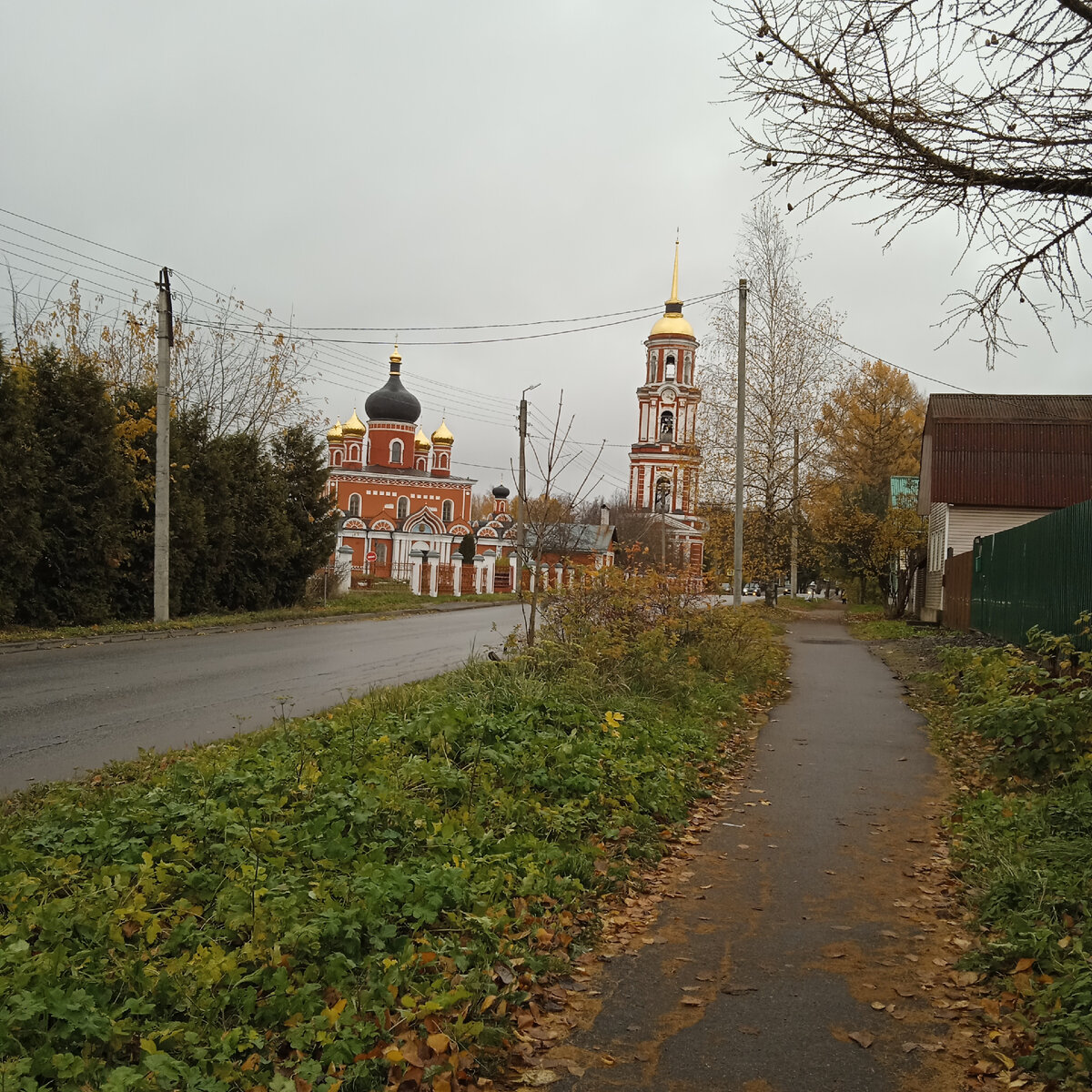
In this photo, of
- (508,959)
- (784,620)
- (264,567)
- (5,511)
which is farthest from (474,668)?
(784,620)

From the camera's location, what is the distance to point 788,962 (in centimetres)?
504

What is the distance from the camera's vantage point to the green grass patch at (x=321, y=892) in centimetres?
367

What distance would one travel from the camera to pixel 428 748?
294 inches

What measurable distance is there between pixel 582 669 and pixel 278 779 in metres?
4.70

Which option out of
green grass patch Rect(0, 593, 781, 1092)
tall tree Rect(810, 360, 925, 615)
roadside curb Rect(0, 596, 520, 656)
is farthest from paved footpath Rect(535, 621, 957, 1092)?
tall tree Rect(810, 360, 925, 615)

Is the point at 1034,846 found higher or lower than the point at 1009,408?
lower

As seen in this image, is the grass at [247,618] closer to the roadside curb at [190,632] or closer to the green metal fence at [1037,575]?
the roadside curb at [190,632]

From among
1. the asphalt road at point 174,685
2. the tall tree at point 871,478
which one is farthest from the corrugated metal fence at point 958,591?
the asphalt road at point 174,685

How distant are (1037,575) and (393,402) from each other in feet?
205

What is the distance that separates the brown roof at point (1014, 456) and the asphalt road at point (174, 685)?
49.1 ft

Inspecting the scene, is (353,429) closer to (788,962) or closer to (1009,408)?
(1009,408)

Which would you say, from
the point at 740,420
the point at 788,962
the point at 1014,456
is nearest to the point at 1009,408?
the point at 1014,456

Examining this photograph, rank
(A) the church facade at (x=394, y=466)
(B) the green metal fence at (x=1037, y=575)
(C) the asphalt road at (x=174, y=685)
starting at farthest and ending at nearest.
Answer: (A) the church facade at (x=394, y=466)
(B) the green metal fence at (x=1037, y=575)
(C) the asphalt road at (x=174, y=685)

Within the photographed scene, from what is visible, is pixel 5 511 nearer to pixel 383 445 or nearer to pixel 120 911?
pixel 120 911
